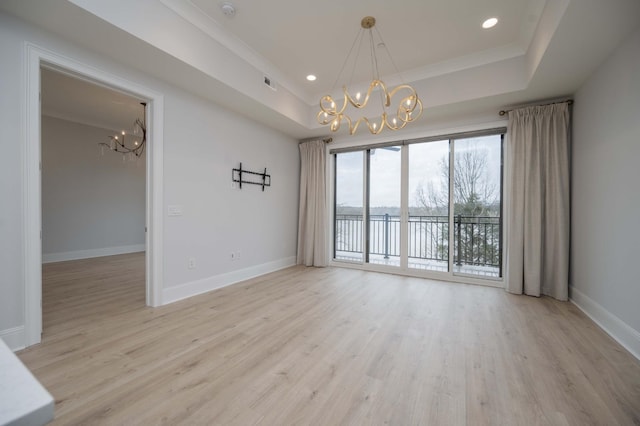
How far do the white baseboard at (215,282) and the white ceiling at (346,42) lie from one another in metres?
2.45

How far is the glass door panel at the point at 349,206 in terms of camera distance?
5.10m

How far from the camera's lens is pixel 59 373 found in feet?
5.86

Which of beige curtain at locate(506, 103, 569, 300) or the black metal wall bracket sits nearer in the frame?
beige curtain at locate(506, 103, 569, 300)

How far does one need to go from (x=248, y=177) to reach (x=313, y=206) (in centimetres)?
143

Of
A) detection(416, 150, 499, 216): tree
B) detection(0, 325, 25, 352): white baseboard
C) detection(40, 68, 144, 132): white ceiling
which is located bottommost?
detection(0, 325, 25, 352): white baseboard

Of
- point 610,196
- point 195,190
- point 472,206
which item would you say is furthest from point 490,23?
point 195,190

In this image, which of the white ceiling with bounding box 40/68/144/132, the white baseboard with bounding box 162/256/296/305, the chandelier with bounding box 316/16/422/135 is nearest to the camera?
the chandelier with bounding box 316/16/422/135

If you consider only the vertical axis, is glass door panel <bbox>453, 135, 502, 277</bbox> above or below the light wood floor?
above

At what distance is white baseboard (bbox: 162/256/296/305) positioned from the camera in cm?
317

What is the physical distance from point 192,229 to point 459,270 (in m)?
4.04

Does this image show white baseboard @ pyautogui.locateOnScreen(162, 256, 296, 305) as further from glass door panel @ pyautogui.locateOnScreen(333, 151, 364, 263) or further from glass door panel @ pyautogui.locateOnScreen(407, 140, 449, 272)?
glass door panel @ pyautogui.locateOnScreen(407, 140, 449, 272)

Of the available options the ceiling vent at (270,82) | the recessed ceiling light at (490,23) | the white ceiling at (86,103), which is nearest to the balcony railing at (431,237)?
the recessed ceiling light at (490,23)

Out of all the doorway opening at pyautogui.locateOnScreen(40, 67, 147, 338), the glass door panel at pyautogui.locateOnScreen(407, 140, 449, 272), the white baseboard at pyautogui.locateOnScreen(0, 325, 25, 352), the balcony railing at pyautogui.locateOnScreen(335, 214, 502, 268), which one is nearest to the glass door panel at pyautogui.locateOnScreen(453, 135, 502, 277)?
the balcony railing at pyautogui.locateOnScreen(335, 214, 502, 268)

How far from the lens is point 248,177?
4.27 m
